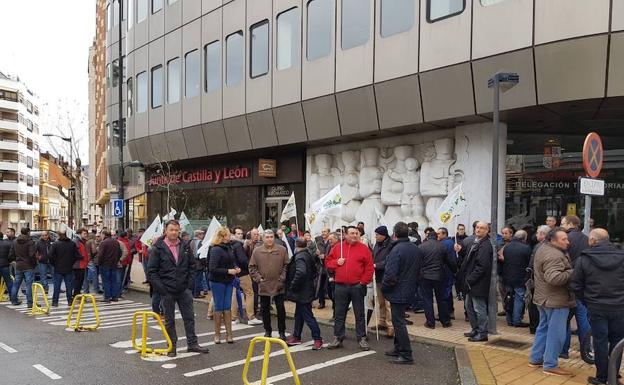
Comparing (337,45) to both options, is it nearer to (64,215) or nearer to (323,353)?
(323,353)

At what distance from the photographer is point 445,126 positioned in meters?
14.4

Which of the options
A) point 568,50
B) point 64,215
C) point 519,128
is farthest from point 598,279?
point 64,215

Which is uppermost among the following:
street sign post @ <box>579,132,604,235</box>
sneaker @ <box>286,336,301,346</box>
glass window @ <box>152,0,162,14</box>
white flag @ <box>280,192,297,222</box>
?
glass window @ <box>152,0,162,14</box>

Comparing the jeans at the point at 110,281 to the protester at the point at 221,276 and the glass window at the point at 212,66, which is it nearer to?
the protester at the point at 221,276

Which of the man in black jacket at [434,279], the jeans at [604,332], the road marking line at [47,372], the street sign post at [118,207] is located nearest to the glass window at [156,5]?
the street sign post at [118,207]

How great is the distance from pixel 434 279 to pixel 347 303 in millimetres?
2135

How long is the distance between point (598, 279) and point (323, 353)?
12.6ft

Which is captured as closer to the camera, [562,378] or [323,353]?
[562,378]

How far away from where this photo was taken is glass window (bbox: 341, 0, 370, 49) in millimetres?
14906

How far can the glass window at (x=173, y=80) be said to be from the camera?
22.9 meters

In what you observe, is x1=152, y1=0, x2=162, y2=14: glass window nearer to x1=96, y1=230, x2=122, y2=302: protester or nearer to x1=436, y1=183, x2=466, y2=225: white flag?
x1=96, y1=230, x2=122, y2=302: protester

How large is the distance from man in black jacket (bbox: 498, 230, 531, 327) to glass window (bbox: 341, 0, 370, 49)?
7601 mm

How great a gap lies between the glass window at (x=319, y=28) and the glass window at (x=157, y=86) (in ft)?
31.9

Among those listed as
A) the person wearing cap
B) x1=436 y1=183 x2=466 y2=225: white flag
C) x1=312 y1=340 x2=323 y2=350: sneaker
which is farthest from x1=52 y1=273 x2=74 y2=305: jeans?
x1=436 y1=183 x2=466 y2=225: white flag
